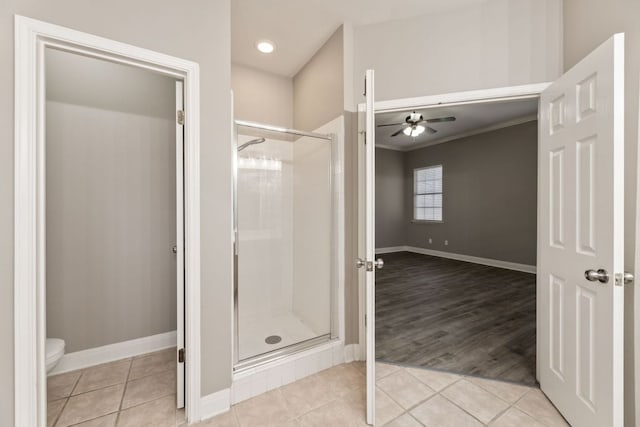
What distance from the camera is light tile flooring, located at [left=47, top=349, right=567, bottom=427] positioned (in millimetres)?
1604

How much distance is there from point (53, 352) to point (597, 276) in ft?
10.4

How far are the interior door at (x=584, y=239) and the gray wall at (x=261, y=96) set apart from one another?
2409 millimetres

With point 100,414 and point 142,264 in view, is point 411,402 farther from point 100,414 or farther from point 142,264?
point 142,264

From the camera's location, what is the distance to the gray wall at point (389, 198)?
7199mm

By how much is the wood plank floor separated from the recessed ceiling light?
305 centimetres

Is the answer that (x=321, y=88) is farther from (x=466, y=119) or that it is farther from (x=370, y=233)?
(x=466, y=119)

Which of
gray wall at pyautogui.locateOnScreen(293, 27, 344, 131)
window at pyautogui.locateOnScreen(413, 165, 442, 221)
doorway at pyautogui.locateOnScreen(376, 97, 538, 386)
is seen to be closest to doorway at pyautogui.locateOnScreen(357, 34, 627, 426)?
doorway at pyautogui.locateOnScreen(376, 97, 538, 386)

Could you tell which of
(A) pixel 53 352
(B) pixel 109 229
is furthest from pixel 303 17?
(A) pixel 53 352

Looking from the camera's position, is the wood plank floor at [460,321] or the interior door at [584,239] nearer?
the interior door at [584,239]

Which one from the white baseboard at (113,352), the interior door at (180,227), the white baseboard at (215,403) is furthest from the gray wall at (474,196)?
the interior door at (180,227)

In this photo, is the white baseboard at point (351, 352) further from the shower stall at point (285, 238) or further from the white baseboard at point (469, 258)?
the white baseboard at point (469, 258)

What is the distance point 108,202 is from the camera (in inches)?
88.6

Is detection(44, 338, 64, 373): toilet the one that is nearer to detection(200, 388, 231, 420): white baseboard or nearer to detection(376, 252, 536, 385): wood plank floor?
detection(200, 388, 231, 420): white baseboard

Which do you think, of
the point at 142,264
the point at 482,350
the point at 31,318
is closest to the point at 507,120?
the point at 482,350
